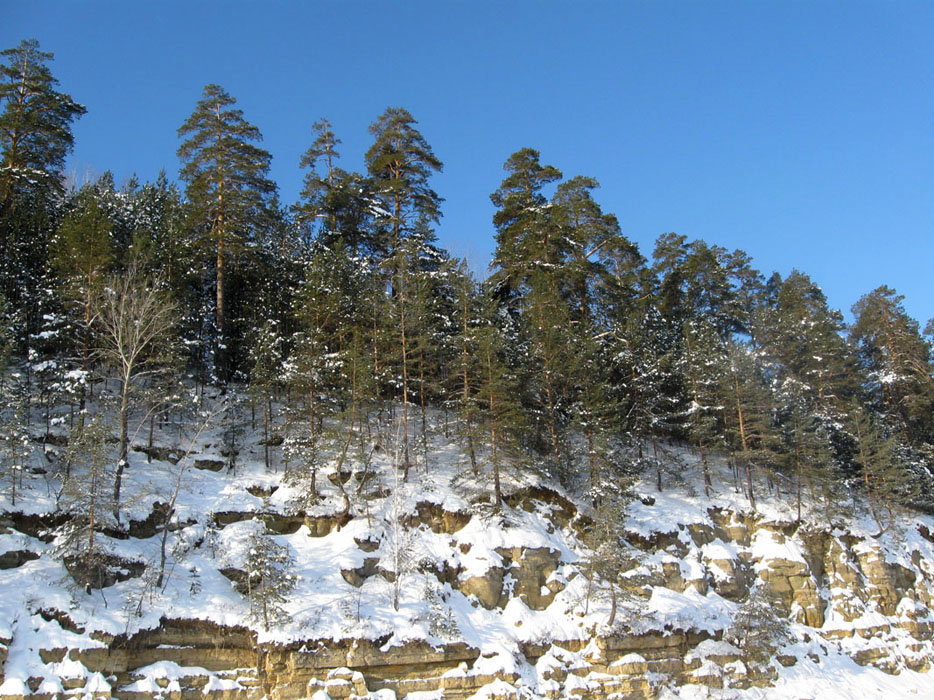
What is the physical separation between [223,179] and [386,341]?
44.1ft

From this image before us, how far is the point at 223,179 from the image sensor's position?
3092 centimetres

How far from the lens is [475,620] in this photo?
20.6m

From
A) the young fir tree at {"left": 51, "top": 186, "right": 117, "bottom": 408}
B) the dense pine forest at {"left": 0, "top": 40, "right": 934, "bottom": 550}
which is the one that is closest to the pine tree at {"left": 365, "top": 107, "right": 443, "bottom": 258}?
the dense pine forest at {"left": 0, "top": 40, "right": 934, "bottom": 550}

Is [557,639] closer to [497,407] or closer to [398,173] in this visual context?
[497,407]

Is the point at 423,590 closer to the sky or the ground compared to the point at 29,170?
closer to the ground

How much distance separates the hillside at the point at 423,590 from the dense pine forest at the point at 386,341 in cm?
112

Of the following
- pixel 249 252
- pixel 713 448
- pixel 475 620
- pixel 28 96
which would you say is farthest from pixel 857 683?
pixel 28 96

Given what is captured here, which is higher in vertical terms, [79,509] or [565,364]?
[565,364]

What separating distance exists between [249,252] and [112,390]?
9.28m

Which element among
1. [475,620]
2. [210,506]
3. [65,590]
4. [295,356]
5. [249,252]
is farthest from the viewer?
[249,252]

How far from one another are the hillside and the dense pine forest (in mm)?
1118

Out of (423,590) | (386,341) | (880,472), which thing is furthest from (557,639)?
(880,472)

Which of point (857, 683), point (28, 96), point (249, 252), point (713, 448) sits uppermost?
point (28, 96)

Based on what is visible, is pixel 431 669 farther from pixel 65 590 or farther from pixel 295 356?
pixel 295 356
